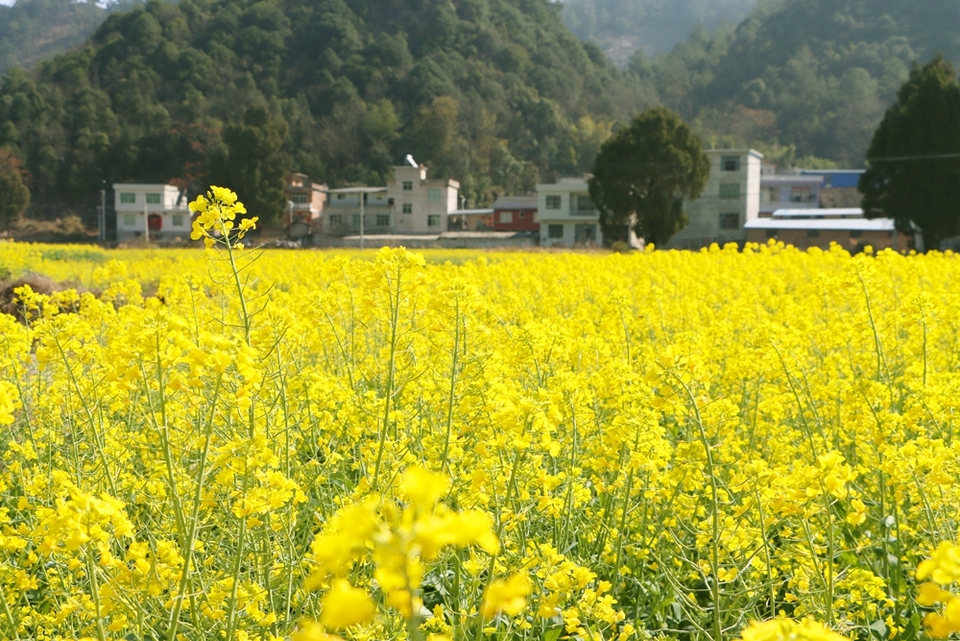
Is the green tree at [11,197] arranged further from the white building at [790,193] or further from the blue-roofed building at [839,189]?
the blue-roofed building at [839,189]

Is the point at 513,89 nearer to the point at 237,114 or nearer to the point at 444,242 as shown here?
the point at 237,114

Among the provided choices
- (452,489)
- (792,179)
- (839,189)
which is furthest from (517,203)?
(452,489)

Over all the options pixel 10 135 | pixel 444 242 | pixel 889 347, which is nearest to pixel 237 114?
pixel 10 135

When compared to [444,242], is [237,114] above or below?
above

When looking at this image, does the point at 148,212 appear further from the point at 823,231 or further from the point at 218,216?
the point at 218,216

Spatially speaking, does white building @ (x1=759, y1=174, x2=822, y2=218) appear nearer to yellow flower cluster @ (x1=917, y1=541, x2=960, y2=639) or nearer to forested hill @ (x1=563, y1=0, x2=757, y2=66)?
yellow flower cluster @ (x1=917, y1=541, x2=960, y2=639)

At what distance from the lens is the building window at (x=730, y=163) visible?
43844 millimetres

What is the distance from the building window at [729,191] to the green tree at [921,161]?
13.7 m

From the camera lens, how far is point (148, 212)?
5403 cm

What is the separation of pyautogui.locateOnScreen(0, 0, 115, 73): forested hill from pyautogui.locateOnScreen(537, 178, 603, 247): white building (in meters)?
104

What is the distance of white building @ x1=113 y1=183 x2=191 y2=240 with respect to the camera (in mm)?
53812

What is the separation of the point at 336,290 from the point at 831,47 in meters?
103

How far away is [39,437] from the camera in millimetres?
3141

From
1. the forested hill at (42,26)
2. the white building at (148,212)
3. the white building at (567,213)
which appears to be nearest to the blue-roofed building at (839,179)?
the white building at (567,213)
